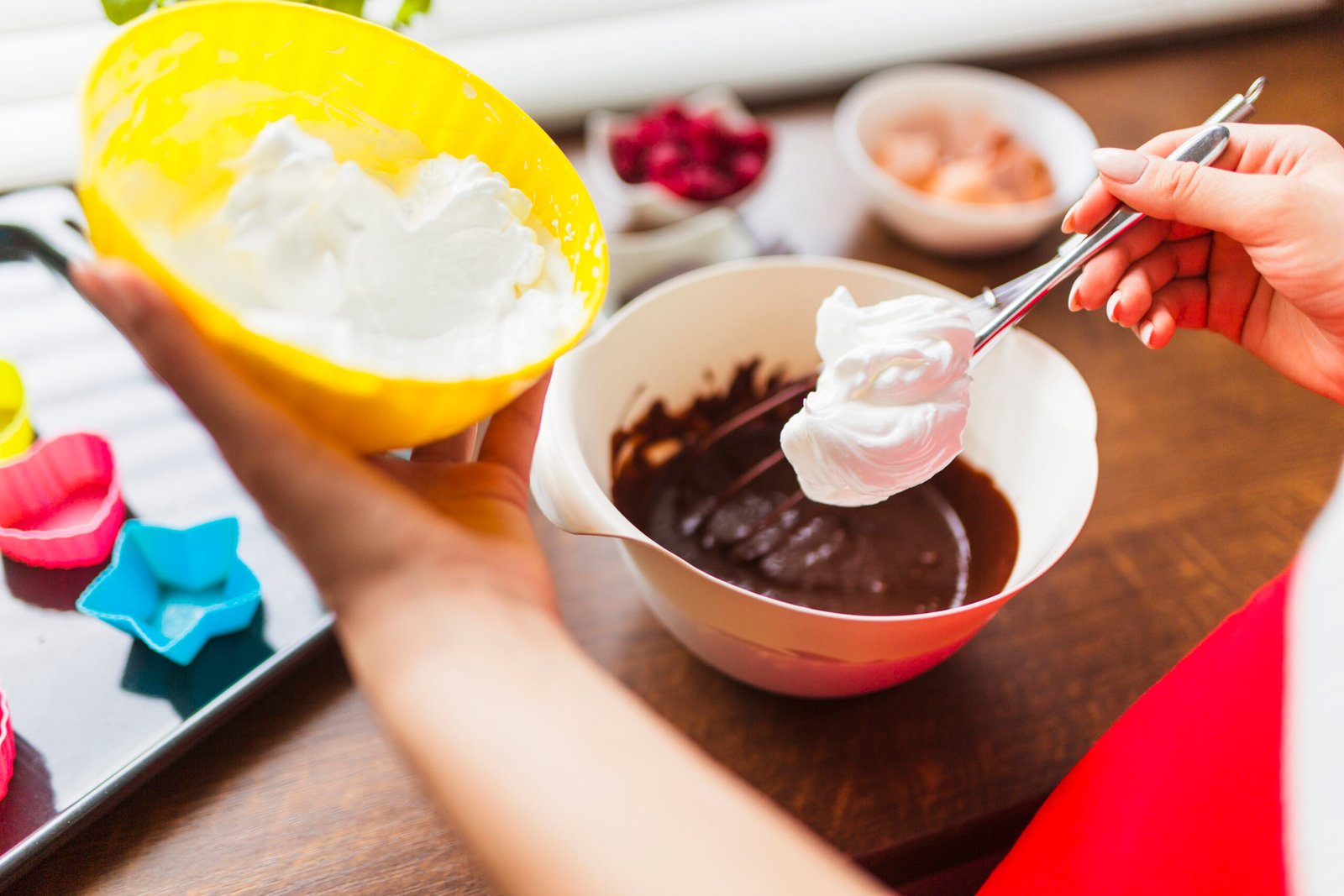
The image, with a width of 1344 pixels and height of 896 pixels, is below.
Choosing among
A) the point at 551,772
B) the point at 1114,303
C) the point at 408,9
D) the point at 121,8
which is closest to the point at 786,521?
the point at 1114,303

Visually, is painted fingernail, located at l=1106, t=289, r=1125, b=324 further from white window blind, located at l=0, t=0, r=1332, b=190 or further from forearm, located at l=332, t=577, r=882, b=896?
white window blind, located at l=0, t=0, r=1332, b=190

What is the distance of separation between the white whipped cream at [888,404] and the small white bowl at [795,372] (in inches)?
3.9

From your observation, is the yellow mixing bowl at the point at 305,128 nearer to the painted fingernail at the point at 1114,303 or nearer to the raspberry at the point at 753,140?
the painted fingernail at the point at 1114,303

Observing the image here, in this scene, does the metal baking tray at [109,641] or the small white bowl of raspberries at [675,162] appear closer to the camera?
the metal baking tray at [109,641]

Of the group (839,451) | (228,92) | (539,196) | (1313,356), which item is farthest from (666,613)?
(1313,356)

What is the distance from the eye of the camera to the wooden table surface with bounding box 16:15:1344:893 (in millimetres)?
629

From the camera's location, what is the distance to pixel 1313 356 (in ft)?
2.50

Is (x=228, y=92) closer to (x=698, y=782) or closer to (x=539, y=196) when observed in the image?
(x=539, y=196)

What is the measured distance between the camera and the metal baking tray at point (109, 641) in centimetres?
61

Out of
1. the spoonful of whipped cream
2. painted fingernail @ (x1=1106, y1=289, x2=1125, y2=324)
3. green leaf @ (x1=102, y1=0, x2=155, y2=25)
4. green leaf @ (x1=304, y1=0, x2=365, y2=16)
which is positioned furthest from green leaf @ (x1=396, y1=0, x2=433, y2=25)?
painted fingernail @ (x1=1106, y1=289, x2=1125, y2=324)

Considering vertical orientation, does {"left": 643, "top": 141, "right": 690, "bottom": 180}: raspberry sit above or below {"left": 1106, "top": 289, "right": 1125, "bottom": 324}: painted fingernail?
below

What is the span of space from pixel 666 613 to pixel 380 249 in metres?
0.36

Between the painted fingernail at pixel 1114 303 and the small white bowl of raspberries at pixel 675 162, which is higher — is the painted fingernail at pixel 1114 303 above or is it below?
above

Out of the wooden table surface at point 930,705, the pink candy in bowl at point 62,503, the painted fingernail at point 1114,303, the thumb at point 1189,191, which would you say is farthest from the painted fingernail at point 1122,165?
the pink candy in bowl at point 62,503
